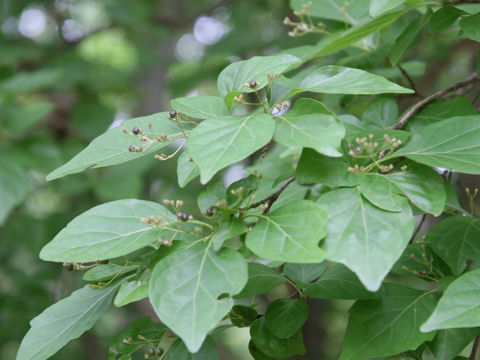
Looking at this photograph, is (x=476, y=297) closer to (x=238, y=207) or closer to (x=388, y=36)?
(x=238, y=207)

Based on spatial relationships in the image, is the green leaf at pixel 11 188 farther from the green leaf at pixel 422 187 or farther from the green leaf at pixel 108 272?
the green leaf at pixel 422 187

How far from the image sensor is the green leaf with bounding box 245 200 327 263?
2.11 ft

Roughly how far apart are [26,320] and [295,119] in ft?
8.07

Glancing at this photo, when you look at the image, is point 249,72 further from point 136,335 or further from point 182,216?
point 136,335

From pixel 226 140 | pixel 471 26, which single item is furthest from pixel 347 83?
pixel 471 26

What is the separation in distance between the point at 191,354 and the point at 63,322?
0.67 feet

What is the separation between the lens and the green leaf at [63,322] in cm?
80

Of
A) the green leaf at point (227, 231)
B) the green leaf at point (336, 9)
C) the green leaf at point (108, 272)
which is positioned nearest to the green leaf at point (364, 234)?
the green leaf at point (227, 231)

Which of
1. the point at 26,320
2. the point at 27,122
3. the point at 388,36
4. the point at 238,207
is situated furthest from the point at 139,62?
the point at 238,207

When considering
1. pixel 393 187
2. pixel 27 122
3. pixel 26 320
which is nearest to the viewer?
pixel 393 187

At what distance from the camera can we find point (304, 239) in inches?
26.2

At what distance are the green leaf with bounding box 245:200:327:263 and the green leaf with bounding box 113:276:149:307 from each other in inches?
6.4

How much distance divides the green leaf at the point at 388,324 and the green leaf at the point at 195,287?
0.78ft

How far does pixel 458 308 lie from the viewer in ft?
2.11
